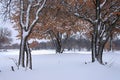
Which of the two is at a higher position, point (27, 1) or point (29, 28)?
point (27, 1)

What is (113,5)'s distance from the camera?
76.3 feet

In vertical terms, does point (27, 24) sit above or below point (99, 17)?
below

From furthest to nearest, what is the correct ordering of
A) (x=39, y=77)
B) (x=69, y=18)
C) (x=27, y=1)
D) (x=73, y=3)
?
(x=69, y=18) → (x=73, y=3) → (x=27, y=1) → (x=39, y=77)

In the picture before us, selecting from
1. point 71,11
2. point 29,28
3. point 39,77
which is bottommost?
point 39,77

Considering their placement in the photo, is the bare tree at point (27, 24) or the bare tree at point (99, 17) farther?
the bare tree at point (99, 17)

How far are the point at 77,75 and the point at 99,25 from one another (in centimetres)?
814

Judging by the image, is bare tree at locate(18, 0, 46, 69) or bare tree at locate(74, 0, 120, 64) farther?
bare tree at locate(74, 0, 120, 64)

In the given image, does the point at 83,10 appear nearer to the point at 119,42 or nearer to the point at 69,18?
the point at 69,18

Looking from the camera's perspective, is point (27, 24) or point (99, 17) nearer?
point (27, 24)

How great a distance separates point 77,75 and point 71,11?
8.96 metres

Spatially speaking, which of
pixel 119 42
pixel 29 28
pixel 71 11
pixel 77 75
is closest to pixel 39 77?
pixel 77 75

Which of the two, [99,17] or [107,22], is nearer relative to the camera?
[99,17]

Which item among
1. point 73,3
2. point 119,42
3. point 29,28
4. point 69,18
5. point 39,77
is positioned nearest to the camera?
point 39,77

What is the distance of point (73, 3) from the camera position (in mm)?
23266
